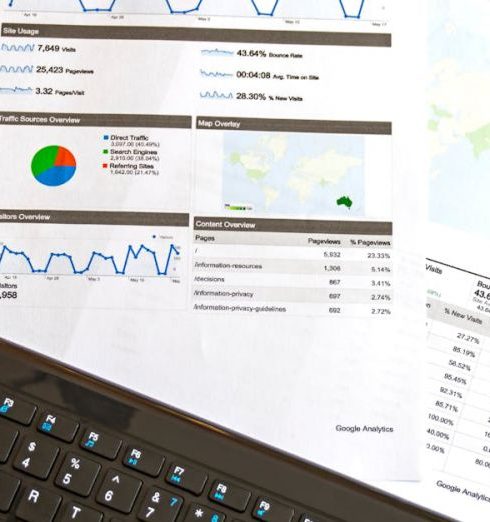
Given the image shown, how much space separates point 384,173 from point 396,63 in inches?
2.9

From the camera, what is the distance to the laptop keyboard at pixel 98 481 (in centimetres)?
38

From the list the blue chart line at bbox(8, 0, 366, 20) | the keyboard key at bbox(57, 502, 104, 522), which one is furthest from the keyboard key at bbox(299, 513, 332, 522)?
the blue chart line at bbox(8, 0, 366, 20)

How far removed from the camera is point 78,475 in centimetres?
38

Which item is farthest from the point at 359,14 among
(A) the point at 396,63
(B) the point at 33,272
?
(B) the point at 33,272

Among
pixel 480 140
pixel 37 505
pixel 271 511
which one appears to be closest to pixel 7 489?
pixel 37 505

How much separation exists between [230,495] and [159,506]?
36 millimetres

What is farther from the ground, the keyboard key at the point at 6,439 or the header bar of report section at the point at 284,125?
the header bar of report section at the point at 284,125

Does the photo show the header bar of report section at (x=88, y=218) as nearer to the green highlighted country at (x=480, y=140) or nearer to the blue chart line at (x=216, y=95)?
the blue chart line at (x=216, y=95)

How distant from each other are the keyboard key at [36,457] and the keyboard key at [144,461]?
0.04 m

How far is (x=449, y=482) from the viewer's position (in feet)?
1.55

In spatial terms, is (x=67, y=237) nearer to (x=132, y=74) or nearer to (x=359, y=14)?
(x=132, y=74)

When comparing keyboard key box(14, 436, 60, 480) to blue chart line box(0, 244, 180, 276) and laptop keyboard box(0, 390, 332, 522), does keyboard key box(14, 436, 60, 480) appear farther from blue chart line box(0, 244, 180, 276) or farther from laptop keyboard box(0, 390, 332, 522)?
blue chart line box(0, 244, 180, 276)

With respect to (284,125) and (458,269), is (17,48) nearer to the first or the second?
(284,125)

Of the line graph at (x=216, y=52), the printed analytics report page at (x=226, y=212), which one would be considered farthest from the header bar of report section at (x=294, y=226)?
the line graph at (x=216, y=52)
